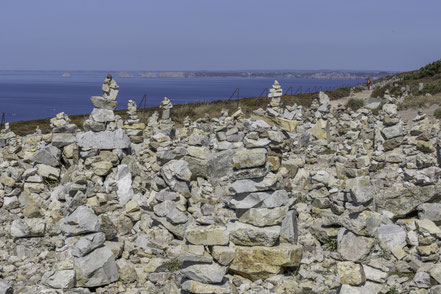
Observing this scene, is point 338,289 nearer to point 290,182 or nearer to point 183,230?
point 183,230

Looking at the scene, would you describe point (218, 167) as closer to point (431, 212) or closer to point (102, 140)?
point (102, 140)

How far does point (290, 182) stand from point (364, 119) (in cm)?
1331

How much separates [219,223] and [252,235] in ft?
2.28

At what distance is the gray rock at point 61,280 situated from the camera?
28.0 ft

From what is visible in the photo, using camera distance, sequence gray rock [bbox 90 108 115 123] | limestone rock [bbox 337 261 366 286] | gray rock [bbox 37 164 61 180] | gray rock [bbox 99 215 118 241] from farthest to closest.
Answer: gray rock [bbox 37 164 61 180] < gray rock [bbox 90 108 115 123] < gray rock [bbox 99 215 118 241] < limestone rock [bbox 337 261 366 286]

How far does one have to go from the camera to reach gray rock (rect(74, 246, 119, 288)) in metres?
8.70

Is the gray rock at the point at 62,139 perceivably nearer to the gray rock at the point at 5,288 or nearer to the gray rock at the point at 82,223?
the gray rock at the point at 82,223

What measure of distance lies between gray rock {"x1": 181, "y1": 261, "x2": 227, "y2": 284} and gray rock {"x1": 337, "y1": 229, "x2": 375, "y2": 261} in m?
2.41

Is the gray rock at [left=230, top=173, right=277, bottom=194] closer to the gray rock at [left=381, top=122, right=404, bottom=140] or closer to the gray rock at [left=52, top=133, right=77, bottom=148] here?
the gray rock at [left=52, top=133, right=77, bottom=148]

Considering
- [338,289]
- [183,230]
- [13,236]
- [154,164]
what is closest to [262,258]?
[338,289]

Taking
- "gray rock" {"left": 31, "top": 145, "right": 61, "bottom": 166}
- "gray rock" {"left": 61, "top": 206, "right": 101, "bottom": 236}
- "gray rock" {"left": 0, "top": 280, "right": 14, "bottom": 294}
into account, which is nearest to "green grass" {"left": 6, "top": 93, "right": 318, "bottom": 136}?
"gray rock" {"left": 31, "top": 145, "right": 61, "bottom": 166}

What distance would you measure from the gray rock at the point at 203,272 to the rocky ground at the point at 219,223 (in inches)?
0.7

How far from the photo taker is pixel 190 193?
39.5 feet

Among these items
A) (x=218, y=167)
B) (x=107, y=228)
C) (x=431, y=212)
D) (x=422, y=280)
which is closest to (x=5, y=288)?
(x=107, y=228)
